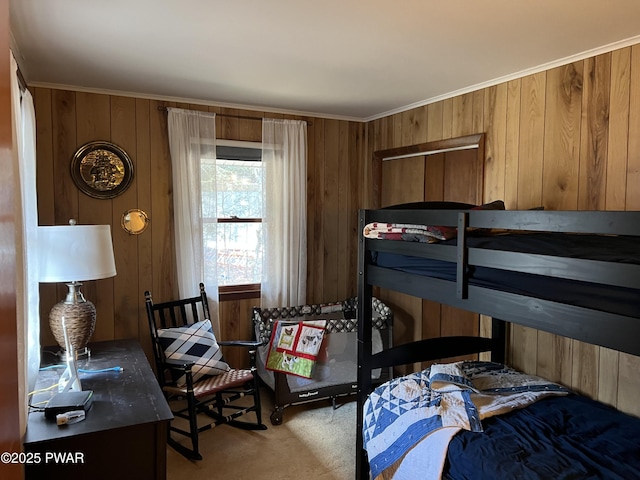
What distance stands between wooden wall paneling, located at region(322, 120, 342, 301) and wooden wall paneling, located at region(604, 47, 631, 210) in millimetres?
2261

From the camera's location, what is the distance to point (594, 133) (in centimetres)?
237

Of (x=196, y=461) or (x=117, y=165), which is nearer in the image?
(x=196, y=461)

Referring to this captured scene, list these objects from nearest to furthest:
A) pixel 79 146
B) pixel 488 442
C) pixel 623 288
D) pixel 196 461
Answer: pixel 623 288 < pixel 488 442 < pixel 196 461 < pixel 79 146

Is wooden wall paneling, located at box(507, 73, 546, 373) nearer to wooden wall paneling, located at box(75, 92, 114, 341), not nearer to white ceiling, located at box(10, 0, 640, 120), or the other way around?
white ceiling, located at box(10, 0, 640, 120)

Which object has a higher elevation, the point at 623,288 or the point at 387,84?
the point at 387,84

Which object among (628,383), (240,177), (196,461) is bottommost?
(196,461)

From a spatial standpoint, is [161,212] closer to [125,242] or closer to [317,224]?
[125,242]

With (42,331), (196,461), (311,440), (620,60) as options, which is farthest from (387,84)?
(42,331)

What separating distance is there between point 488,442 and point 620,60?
1950 millimetres

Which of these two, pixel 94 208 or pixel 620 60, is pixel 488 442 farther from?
pixel 94 208

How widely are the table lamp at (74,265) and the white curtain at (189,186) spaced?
842mm

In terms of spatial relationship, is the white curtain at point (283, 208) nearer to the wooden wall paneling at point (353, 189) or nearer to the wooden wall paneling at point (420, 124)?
the wooden wall paneling at point (353, 189)

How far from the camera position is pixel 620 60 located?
2240mm

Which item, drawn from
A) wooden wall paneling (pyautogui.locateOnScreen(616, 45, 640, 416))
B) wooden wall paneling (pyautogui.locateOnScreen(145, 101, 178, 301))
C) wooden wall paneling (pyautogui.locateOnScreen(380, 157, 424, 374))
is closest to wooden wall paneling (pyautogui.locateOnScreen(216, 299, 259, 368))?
wooden wall paneling (pyautogui.locateOnScreen(145, 101, 178, 301))
